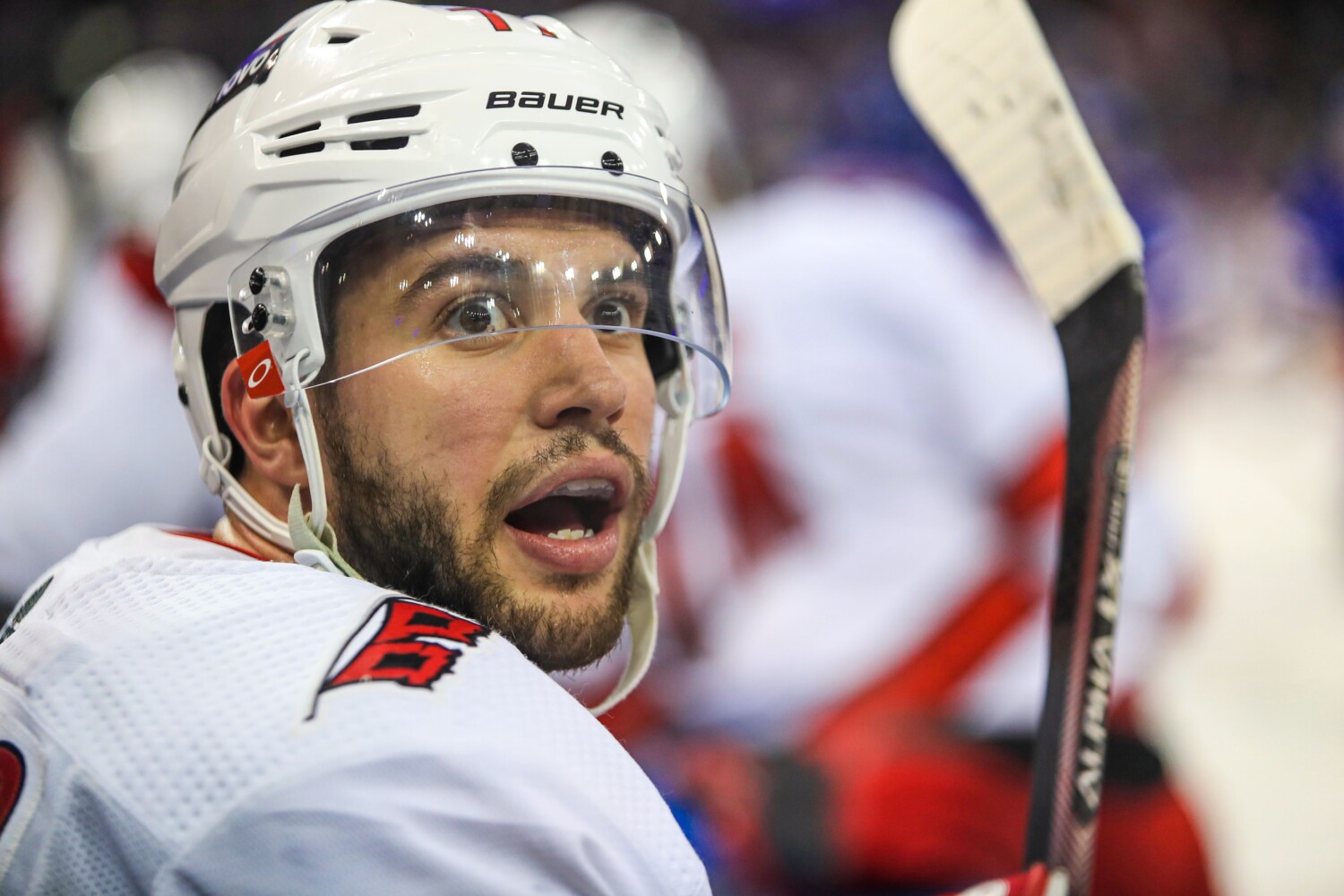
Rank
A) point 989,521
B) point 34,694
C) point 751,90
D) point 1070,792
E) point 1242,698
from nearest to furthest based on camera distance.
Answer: point 34,694, point 1070,792, point 989,521, point 1242,698, point 751,90

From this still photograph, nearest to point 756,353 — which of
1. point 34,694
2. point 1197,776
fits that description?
point 1197,776

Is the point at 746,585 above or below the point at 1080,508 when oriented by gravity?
below

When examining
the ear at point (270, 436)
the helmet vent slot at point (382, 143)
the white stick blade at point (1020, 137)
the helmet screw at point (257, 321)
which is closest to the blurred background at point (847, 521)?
the white stick blade at point (1020, 137)

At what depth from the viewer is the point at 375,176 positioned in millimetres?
1385

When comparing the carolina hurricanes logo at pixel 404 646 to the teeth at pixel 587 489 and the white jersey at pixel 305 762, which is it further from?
the teeth at pixel 587 489

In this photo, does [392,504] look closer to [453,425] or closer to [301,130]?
[453,425]

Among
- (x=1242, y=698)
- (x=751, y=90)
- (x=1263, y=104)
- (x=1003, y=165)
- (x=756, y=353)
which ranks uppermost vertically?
(x=1003, y=165)

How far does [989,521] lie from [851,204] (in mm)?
925

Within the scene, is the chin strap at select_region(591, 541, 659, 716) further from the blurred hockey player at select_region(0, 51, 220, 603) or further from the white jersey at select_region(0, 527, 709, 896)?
the blurred hockey player at select_region(0, 51, 220, 603)

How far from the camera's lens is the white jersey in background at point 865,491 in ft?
11.4

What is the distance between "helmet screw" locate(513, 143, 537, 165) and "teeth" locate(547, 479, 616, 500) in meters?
0.33

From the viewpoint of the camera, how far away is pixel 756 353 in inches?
143

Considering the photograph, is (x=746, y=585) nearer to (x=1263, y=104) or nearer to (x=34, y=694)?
(x=34, y=694)

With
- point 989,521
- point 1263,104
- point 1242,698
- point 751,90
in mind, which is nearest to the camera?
point 989,521
